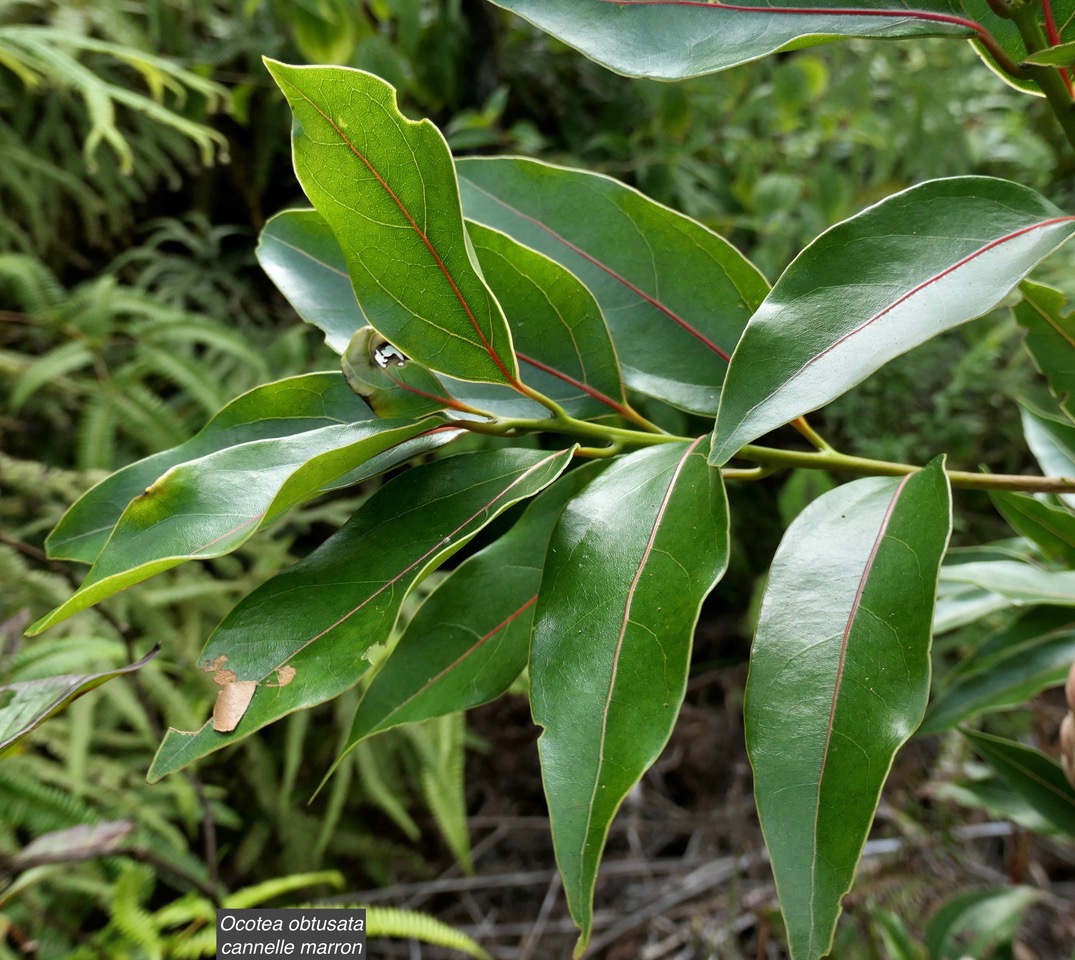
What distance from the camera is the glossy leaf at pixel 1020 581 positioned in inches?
21.8

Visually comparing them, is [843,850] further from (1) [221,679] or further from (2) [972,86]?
(2) [972,86]

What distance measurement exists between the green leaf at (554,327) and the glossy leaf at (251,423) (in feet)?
0.32

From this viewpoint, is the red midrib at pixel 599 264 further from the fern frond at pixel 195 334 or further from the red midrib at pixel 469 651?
the fern frond at pixel 195 334

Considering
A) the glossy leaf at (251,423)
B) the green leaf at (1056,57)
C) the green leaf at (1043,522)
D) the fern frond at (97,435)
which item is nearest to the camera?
the green leaf at (1056,57)

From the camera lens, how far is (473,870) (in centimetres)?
138

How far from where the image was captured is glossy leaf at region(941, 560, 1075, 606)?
554 millimetres

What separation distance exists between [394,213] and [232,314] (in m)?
1.39

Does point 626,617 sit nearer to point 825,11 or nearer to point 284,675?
point 284,675

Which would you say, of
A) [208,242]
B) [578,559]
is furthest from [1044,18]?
[208,242]

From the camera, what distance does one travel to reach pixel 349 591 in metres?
0.32

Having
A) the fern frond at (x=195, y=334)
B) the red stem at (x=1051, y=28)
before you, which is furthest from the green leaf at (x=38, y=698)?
the fern frond at (x=195, y=334)

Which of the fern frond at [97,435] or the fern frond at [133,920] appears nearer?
the fern frond at [133,920]

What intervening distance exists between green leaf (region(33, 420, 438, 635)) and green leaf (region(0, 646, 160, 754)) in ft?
0.12

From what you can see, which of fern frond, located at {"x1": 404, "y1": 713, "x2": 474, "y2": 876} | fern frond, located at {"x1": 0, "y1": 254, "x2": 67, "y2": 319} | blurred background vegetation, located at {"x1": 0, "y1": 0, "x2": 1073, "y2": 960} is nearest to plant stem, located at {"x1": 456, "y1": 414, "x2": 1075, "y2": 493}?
blurred background vegetation, located at {"x1": 0, "y1": 0, "x2": 1073, "y2": 960}
